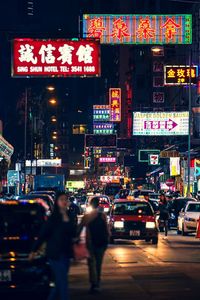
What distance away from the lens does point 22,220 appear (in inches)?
612

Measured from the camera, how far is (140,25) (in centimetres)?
4706

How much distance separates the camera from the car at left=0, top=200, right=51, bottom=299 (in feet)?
49.1

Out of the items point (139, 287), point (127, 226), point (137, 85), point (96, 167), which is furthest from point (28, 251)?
point (96, 167)

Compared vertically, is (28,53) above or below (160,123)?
above

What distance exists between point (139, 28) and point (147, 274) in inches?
1077

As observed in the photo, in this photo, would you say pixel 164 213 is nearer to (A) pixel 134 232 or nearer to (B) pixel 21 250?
(A) pixel 134 232

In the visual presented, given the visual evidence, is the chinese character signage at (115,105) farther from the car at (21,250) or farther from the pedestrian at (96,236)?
the car at (21,250)

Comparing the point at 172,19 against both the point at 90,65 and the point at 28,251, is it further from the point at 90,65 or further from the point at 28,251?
the point at 28,251

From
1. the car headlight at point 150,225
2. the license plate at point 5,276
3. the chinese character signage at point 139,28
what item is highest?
the chinese character signage at point 139,28

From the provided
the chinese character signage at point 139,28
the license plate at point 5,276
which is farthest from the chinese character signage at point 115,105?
the license plate at point 5,276

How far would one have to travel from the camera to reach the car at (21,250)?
14969mm

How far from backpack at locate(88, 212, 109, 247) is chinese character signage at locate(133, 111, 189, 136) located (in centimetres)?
4555

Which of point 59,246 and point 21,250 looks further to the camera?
point 21,250

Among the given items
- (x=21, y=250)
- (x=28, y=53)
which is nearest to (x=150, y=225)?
(x=28, y=53)
